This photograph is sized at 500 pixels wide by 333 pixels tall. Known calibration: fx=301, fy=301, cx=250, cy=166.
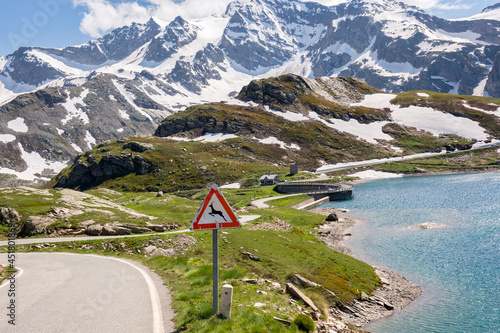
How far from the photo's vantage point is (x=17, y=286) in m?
15.6

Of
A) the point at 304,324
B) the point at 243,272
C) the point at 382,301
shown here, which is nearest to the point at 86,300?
the point at 304,324

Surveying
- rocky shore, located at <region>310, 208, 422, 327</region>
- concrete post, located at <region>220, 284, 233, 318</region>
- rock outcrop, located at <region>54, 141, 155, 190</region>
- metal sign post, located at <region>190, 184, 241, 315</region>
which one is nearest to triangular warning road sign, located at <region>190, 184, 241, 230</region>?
metal sign post, located at <region>190, 184, 241, 315</region>

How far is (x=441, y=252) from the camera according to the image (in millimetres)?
46344

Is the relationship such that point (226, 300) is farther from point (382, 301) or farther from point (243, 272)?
point (382, 301)

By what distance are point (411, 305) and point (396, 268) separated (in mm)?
11746

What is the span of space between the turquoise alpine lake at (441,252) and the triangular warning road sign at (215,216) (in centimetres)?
2039

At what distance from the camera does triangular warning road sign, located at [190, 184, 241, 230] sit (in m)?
11.3

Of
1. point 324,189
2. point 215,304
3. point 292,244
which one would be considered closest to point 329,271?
point 292,244

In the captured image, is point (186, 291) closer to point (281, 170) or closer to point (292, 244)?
point (292, 244)

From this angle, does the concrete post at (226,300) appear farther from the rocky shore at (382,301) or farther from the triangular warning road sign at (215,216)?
the rocky shore at (382,301)

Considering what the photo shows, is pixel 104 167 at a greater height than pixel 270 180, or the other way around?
pixel 104 167

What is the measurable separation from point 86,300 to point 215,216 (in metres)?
7.81

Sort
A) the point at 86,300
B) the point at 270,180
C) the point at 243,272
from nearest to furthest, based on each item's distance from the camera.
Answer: the point at 86,300
the point at 243,272
the point at 270,180

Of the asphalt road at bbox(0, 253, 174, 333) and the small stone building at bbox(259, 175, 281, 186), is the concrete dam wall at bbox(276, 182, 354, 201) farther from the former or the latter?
the asphalt road at bbox(0, 253, 174, 333)
